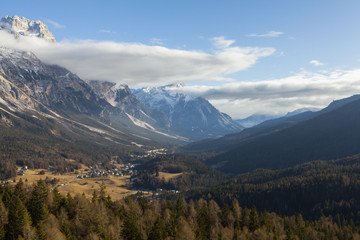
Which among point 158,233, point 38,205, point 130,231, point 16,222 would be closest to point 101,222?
point 130,231

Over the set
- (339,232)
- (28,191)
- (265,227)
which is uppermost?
(28,191)

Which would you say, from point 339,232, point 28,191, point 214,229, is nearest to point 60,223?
point 28,191

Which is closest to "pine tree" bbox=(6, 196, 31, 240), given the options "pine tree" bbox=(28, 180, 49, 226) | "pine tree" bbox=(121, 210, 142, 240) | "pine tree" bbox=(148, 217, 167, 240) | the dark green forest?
the dark green forest

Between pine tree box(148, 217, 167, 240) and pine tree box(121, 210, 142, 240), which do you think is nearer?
pine tree box(148, 217, 167, 240)

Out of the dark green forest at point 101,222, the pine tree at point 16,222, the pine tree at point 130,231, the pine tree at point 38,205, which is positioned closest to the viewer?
the pine tree at point 16,222

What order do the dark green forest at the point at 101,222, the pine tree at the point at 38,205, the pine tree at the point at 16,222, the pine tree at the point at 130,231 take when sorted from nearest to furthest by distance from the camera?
the pine tree at the point at 16,222
the dark green forest at the point at 101,222
the pine tree at the point at 38,205
the pine tree at the point at 130,231

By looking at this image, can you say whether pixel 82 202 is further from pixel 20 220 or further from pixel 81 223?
pixel 20 220

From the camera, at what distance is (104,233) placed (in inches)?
3403

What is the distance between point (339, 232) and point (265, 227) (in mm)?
52227

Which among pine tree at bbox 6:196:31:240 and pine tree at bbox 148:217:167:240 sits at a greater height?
pine tree at bbox 6:196:31:240

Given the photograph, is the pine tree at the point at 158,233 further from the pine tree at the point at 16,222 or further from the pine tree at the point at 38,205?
the pine tree at the point at 16,222

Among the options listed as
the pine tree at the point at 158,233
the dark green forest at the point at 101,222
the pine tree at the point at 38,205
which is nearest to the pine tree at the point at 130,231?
the dark green forest at the point at 101,222

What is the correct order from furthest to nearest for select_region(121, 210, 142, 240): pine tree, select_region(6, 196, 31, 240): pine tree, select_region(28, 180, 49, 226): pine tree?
select_region(121, 210, 142, 240): pine tree < select_region(28, 180, 49, 226): pine tree < select_region(6, 196, 31, 240): pine tree

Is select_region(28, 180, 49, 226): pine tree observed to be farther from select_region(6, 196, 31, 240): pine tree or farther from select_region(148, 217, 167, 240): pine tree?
select_region(148, 217, 167, 240): pine tree
